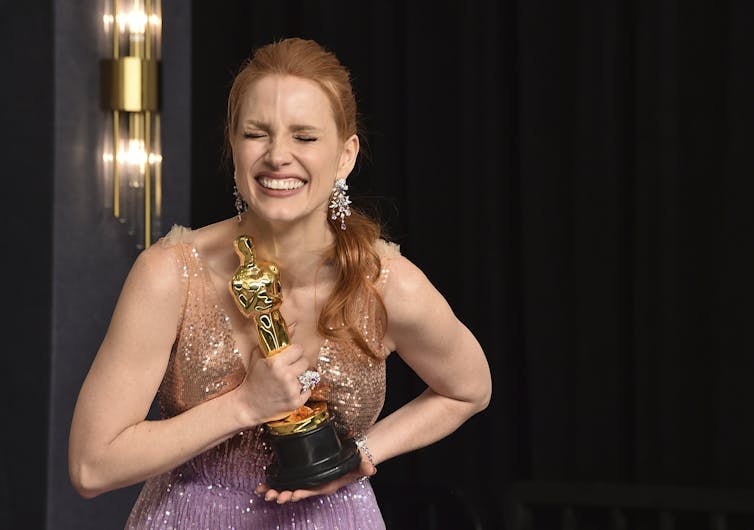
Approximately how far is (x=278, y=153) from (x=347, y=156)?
0.49 feet

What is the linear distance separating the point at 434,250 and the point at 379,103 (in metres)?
0.39

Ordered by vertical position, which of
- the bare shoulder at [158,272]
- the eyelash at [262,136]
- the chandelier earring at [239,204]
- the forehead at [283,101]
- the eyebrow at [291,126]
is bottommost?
the bare shoulder at [158,272]

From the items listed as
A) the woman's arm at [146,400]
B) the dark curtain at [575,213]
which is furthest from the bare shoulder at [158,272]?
the dark curtain at [575,213]

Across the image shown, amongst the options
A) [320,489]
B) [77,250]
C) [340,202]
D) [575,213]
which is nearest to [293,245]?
[340,202]

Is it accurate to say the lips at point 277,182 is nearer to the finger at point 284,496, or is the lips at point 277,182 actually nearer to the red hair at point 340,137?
the red hair at point 340,137

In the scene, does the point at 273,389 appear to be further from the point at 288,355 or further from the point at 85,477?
the point at 85,477

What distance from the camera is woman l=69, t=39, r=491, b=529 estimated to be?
128cm

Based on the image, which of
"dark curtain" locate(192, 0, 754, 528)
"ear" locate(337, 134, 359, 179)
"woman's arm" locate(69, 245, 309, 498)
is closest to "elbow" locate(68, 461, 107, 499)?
"woman's arm" locate(69, 245, 309, 498)

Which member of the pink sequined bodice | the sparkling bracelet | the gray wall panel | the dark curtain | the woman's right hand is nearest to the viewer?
the woman's right hand

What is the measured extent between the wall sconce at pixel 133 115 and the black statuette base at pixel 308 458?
1.79 metres

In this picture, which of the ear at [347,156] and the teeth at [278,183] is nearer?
the teeth at [278,183]

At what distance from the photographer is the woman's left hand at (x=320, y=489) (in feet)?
4.28

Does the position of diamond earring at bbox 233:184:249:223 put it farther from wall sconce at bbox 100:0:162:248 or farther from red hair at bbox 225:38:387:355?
wall sconce at bbox 100:0:162:248

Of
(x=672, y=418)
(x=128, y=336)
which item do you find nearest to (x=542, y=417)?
(x=672, y=418)
